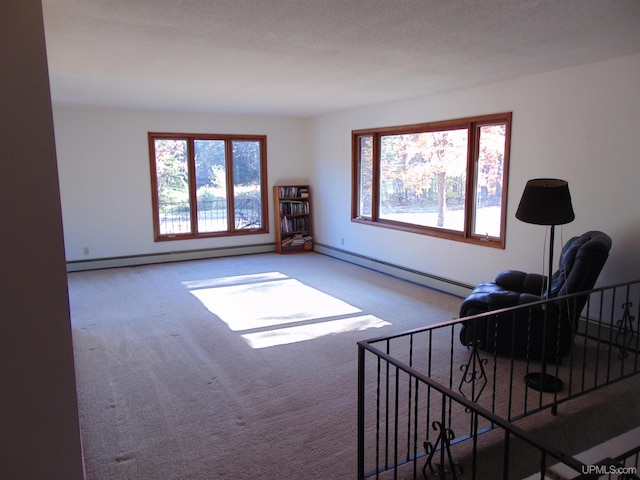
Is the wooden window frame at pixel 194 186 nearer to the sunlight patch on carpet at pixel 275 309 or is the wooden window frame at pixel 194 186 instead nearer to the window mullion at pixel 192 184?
the window mullion at pixel 192 184

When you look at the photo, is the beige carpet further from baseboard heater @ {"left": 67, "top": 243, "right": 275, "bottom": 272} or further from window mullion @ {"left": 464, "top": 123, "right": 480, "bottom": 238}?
window mullion @ {"left": 464, "top": 123, "right": 480, "bottom": 238}

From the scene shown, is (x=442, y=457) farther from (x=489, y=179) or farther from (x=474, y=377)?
(x=489, y=179)

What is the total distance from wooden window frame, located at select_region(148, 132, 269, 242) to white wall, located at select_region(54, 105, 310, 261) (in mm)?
83

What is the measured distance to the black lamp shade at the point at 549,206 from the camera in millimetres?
3160

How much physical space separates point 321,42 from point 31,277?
2.45 metres

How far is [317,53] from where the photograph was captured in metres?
3.70

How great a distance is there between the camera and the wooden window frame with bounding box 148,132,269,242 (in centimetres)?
771

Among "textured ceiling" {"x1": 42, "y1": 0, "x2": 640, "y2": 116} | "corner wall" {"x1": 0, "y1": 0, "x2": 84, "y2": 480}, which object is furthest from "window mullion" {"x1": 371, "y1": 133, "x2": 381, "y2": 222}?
"corner wall" {"x1": 0, "y1": 0, "x2": 84, "y2": 480}

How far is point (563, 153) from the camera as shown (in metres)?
4.46

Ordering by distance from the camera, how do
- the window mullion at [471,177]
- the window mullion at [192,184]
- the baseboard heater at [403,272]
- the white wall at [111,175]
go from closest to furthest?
the window mullion at [471,177], the baseboard heater at [403,272], the white wall at [111,175], the window mullion at [192,184]

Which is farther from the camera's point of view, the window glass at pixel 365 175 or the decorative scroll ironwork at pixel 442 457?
the window glass at pixel 365 175

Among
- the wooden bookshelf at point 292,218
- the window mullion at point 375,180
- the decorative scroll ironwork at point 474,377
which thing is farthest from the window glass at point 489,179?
the wooden bookshelf at point 292,218

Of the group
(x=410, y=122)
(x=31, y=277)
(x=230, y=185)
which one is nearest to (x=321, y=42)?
(x=31, y=277)

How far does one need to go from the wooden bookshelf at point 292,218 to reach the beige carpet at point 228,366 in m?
1.81
